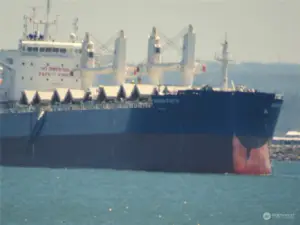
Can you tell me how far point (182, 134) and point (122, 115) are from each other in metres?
4.71

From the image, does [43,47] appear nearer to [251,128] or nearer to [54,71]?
[54,71]

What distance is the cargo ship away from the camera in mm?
Answer: 82125

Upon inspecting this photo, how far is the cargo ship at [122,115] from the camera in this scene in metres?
82.1

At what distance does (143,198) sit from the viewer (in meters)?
66.5

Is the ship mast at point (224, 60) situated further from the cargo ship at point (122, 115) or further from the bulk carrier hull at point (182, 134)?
the bulk carrier hull at point (182, 134)

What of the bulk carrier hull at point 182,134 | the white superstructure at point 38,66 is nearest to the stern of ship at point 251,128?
the bulk carrier hull at point 182,134

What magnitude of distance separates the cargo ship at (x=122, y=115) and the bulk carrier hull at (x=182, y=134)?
0.05 metres

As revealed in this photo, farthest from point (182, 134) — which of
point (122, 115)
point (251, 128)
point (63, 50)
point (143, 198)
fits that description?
point (63, 50)

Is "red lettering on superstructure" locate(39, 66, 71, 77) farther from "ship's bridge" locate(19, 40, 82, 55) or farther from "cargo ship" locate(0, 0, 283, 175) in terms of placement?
"ship's bridge" locate(19, 40, 82, 55)

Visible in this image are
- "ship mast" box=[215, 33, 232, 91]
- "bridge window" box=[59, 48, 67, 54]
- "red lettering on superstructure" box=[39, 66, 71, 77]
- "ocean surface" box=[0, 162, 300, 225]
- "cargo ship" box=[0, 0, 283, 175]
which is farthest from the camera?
"bridge window" box=[59, 48, 67, 54]

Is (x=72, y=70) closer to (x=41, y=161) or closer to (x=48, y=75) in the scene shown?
(x=48, y=75)

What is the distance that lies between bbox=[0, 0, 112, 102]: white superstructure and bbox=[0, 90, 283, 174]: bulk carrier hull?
28.1 feet

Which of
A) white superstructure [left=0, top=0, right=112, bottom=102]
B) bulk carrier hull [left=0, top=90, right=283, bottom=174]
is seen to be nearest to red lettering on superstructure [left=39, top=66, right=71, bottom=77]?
white superstructure [left=0, top=0, right=112, bottom=102]

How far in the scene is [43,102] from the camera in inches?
3659
